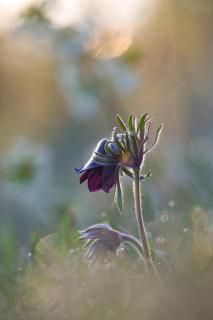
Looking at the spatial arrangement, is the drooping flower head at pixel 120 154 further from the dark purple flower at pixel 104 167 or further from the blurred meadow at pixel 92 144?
the blurred meadow at pixel 92 144

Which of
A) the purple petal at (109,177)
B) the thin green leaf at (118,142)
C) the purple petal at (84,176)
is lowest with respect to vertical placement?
the purple petal at (109,177)

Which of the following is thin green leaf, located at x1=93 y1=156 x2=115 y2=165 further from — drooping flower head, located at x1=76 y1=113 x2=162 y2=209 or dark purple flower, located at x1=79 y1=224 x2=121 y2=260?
dark purple flower, located at x1=79 y1=224 x2=121 y2=260

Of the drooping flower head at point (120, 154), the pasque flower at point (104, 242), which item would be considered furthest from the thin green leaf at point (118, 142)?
the pasque flower at point (104, 242)

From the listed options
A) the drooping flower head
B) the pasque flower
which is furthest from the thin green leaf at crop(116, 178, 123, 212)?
the pasque flower

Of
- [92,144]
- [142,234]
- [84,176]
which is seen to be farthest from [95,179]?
[92,144]

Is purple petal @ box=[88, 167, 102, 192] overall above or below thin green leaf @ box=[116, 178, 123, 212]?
above

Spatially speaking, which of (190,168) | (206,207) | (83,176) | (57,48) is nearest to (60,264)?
(83,176)

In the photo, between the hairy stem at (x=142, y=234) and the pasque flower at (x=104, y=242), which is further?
the pasque flower at (x=104, y=242)

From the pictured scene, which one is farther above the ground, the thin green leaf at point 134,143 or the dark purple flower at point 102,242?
the thin green leaf at point 134,143
